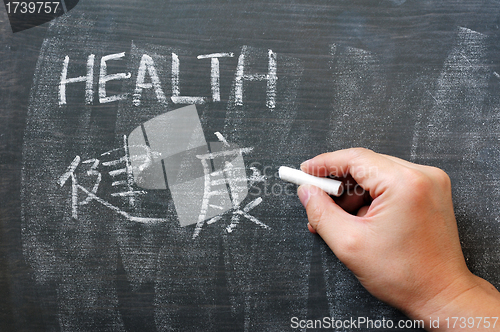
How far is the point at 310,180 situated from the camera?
63cm

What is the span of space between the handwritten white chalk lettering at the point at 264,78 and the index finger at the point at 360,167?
0.17m

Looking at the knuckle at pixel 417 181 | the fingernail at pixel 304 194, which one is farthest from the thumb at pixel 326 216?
the knuckle at pixel 417 181

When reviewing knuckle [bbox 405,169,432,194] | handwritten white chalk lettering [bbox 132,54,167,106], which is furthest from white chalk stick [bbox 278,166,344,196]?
handwritten white chalk lettering [bbox 132,54,167,106]

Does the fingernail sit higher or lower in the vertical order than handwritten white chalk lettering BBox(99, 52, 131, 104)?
lower

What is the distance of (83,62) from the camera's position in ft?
2.32

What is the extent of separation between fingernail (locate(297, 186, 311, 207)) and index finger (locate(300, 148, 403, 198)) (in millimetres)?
42

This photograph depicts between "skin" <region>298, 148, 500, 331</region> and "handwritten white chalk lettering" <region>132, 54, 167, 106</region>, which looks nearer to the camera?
"skin" <region>298, 148, 500, 331</region>

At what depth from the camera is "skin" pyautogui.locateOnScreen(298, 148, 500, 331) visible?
558 mm

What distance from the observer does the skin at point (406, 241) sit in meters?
0.56

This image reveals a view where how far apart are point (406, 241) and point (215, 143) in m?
0.43

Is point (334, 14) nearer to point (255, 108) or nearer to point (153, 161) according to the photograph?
point (255, 108)

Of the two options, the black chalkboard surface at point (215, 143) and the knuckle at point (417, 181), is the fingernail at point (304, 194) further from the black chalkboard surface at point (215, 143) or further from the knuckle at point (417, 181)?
the knuckle at point (417, 181)

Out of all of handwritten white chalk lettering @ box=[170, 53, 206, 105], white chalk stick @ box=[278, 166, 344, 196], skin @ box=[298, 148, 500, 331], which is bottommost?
skin @ box=[298, 148, 500, 331]

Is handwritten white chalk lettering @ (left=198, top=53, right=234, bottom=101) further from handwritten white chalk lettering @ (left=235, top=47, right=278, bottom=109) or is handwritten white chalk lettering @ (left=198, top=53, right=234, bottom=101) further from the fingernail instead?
the fingernail
